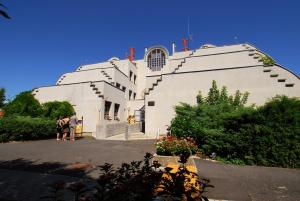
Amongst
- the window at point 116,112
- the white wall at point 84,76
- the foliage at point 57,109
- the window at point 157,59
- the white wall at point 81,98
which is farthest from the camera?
the window at point 157,59

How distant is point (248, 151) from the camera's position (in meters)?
8.88

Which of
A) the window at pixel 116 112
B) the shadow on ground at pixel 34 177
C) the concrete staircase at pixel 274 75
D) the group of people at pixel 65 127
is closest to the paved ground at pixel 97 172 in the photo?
the shadow on ground at pixel 34 177

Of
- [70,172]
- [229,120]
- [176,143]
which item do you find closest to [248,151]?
[229,120]

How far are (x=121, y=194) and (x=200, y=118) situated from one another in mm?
10038

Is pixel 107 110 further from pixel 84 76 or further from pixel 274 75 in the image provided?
pixel 274 75

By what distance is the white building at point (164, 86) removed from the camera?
14969mm

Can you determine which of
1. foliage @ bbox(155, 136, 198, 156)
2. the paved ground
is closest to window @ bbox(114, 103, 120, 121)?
the paved ground

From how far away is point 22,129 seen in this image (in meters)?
14.3

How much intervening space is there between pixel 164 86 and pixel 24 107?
1395cm

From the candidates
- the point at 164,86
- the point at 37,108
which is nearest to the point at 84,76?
the point at 37,108

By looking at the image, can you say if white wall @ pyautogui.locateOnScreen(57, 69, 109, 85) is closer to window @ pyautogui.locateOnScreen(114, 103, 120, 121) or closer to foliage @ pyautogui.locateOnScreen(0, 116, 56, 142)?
window @ pyautogui.locateOnScreen(114, 103, 120, 121)

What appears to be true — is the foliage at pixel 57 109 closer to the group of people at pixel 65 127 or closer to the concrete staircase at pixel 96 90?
the concrete staircase at pixel 96 90

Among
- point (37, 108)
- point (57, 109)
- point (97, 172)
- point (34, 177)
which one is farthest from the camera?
Result: point (37, 108)

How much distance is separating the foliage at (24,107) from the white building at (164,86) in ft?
5.38
